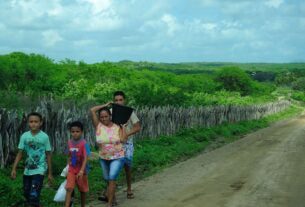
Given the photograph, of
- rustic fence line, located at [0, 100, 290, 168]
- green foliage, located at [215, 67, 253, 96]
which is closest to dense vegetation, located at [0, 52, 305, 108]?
rustic fence line, located at [0, 100, 290, 168]

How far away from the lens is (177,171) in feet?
40.7

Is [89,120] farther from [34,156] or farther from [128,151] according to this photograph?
[34,156]

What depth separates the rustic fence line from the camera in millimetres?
10852

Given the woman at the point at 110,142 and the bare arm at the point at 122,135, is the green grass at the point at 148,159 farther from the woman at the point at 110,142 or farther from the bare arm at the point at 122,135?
the bare arm at the point at 122,135

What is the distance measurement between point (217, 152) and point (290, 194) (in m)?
7.82

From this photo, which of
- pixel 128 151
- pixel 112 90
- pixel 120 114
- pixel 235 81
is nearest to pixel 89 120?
pixel 128 151

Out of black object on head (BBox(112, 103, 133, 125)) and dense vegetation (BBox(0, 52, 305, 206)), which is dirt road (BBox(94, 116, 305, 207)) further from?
black object on head (BBox(112, 103, 133, 125))

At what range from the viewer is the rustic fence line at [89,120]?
35.6 feet

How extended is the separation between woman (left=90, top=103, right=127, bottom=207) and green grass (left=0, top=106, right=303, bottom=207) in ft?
3.88

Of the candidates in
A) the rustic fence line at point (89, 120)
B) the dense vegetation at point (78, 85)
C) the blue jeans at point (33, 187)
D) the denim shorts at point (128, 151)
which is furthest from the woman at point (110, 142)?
the dense vegetation at point (78, 85)

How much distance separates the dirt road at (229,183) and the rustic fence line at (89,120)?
297 cm

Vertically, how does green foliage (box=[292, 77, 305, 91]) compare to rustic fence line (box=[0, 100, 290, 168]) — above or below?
below

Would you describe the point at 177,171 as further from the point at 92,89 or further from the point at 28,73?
the point at 28,73

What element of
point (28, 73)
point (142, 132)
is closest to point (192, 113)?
point (142, 132)
